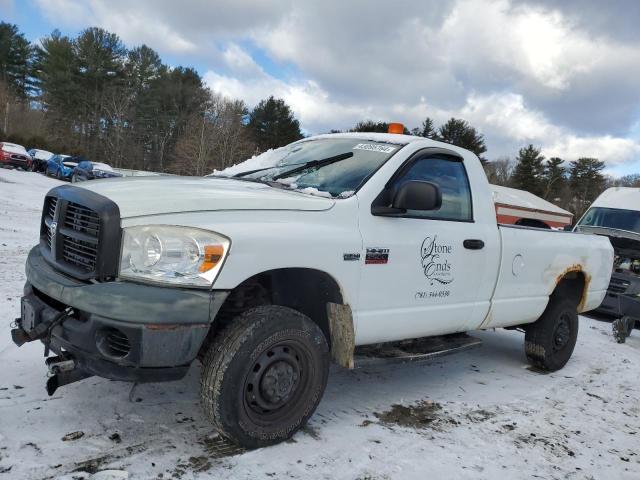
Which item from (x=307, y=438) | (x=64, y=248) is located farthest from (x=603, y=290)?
(x=64, y=248)

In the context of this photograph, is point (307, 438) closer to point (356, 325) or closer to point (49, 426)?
point (356, 325)

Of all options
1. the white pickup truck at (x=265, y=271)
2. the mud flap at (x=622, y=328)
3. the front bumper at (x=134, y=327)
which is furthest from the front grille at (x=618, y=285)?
the front bumper at (x=134, y=327)

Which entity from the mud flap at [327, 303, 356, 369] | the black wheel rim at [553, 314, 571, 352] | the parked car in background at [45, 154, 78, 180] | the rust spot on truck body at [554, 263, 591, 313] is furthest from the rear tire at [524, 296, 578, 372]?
the parked car in background at [45, 154, 78, 180]

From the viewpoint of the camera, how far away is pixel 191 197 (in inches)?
109

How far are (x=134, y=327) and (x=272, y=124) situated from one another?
56.1 meters

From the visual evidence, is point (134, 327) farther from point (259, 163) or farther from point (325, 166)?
point (259, 163)

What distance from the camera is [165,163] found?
61031 millimetres

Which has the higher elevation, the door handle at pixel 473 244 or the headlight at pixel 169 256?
the door handle at pixel 473 244

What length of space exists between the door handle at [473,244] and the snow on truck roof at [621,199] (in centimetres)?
900

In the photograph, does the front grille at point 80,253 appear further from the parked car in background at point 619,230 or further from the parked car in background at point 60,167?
the parked car in background at point 60,167

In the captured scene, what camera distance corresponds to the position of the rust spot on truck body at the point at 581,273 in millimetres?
5219

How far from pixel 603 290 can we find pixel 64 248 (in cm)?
559

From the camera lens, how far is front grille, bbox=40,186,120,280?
2566mm

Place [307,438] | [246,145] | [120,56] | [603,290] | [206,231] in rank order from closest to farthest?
[206,231] < [307,438] < [603,290] < [246,145] < [120,56]
